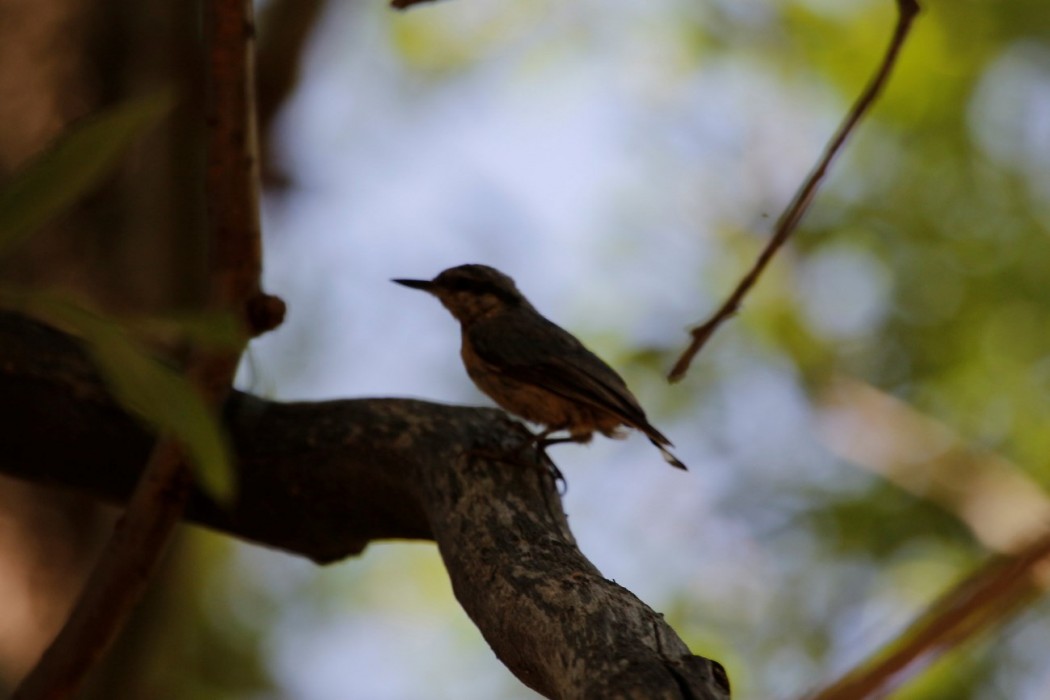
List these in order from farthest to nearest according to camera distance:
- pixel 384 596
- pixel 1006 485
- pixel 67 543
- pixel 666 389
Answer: pixel 384 596, pixel 666 389, pixel 1006 485, pixel 67 543

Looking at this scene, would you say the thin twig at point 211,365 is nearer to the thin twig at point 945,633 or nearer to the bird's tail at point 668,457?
the bird's tail at point 668,457

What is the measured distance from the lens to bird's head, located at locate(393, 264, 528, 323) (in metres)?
4.70

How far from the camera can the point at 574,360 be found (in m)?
4.04

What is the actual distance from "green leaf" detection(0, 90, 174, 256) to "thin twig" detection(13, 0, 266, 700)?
5.95 ft

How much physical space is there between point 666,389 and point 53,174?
19.4ft

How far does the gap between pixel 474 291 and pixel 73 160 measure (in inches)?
133

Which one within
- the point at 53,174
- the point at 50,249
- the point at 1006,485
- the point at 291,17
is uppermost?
the point at 53,174

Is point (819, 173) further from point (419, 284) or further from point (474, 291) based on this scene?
point (419, 284)

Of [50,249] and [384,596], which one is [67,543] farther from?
[384,596]

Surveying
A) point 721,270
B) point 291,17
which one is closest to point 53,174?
point 291,17

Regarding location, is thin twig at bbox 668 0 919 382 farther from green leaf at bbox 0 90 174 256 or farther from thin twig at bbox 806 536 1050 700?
green leaf at bbox 0 90 174 256

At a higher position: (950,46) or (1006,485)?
(950,46)

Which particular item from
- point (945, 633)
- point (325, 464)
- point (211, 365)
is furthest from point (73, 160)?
point (325, 464)

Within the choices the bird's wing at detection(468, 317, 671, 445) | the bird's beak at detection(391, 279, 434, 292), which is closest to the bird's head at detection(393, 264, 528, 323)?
the bird's beak at detection(391, 279, 434, 292)
